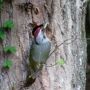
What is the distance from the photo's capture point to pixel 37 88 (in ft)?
8.16

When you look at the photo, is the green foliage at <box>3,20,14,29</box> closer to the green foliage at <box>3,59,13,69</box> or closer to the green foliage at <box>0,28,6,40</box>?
the green foliage at <box>0,28,6,40</box>

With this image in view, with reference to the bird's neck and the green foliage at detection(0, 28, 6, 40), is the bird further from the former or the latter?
the green foliage at detection(0, 28, 6, 40)

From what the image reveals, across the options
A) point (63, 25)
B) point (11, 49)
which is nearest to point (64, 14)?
point (63, 25)

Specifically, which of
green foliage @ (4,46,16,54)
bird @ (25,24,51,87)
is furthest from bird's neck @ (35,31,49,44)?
green foliage @ (4,46,16,54)

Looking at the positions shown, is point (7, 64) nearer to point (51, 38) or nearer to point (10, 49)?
point (10, 49)

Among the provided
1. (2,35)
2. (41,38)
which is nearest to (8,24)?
(2,35)

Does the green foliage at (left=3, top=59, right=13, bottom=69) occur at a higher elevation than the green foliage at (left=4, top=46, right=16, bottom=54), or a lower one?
lower

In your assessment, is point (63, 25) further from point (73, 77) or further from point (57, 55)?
point (73, 77)

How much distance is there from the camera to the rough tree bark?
2.45m

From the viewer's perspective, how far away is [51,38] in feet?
8.21

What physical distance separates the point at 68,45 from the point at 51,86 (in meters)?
0.30

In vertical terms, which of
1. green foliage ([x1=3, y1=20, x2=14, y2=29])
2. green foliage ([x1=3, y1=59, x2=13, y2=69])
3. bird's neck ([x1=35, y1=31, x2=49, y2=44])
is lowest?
green foliage ([x1=3, y1=59, x2=13, y2=69])

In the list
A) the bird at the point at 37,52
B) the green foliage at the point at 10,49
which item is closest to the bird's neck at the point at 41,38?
the bird at the point at 37,52

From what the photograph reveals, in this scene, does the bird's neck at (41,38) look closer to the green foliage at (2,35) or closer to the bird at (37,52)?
the bird at (37,52)
